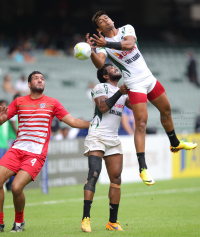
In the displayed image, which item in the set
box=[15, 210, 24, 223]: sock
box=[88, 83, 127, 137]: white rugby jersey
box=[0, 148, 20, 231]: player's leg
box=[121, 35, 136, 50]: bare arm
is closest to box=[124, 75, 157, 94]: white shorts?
box=[88, 83, 127, 137]: white rugby jersey

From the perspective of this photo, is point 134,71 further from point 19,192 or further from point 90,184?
point 19,192

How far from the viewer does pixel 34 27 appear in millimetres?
28734

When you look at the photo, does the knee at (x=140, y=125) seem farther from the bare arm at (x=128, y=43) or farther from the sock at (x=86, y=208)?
the sock at (x=86, y=208)

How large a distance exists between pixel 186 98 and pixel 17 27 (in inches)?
416

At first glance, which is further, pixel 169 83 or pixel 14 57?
pixel 169 83

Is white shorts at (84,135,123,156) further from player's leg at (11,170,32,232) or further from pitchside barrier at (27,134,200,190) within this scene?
pitchside barrier at (27,134,200,190)

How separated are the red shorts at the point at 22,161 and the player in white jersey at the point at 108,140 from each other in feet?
2.54

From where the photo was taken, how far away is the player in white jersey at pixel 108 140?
7180 millimetres

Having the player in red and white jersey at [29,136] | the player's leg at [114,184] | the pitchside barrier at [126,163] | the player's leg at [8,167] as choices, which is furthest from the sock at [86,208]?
the pitchside barrier at [126,163]

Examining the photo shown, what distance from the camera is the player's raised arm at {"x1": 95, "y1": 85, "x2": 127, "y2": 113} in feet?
23.4

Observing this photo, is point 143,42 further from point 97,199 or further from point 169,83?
point 97,199

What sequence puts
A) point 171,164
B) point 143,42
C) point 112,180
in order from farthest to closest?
1. point 143,42
2. point 171,164
3. point 112,180

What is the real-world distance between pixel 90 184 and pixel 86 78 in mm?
18095

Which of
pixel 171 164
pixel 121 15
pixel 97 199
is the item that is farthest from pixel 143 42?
pixel 97 199
